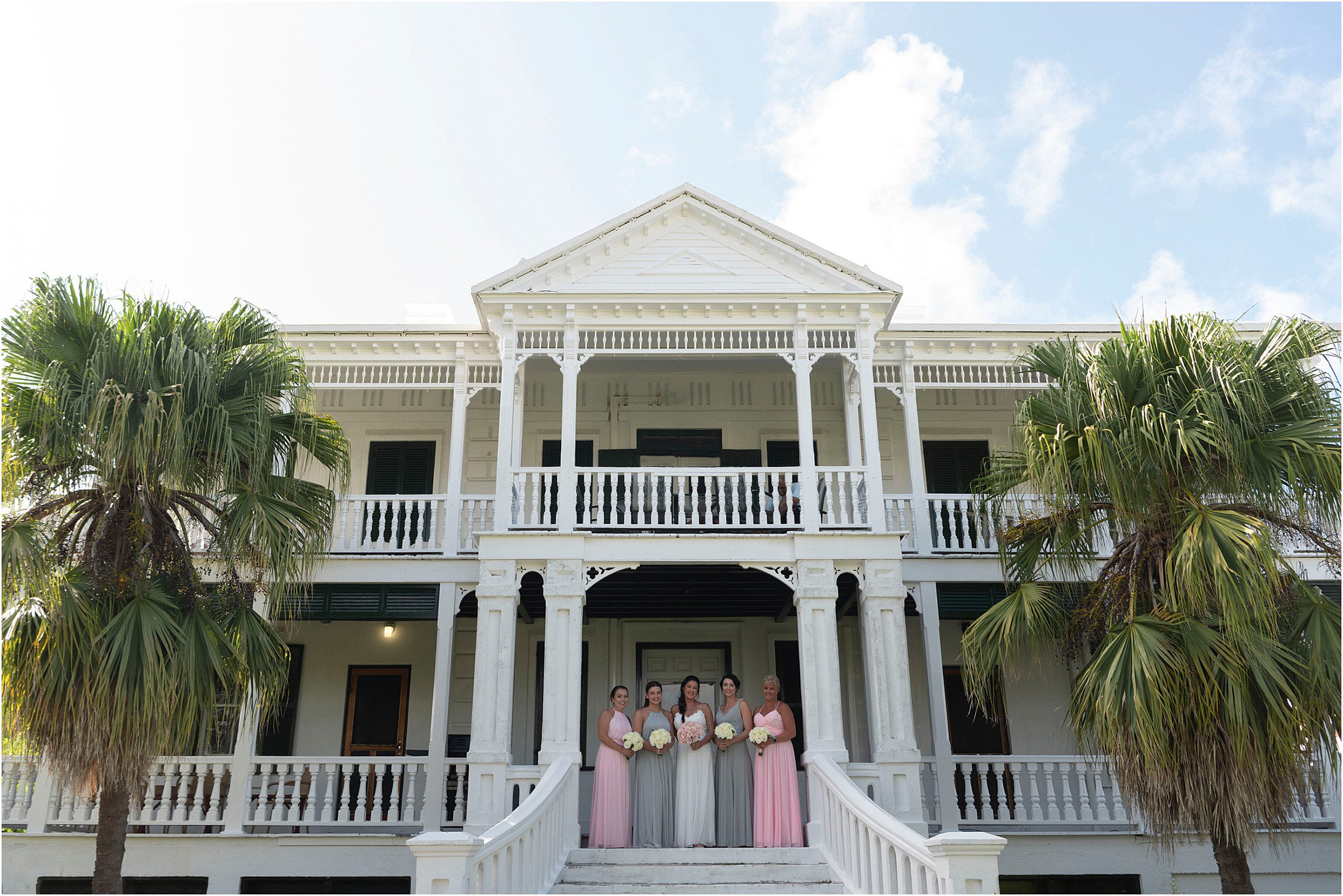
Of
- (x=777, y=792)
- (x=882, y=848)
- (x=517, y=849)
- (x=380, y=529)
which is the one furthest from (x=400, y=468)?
(x=882, y=848)

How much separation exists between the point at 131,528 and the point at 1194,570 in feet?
26.2

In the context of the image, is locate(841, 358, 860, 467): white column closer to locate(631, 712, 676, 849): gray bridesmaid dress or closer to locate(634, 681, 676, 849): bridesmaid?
locate(634, 681, 676, 849): bridesmaid

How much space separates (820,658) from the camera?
32.8 ft

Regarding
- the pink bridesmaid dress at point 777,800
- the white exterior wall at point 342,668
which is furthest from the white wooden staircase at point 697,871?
the white exterior wall at point 342,668

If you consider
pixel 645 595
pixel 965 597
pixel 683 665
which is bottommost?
pixel 683 665

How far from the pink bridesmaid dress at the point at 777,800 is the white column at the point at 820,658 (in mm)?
534

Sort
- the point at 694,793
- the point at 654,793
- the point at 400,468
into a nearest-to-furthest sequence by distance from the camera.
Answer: the point at 694,793 < the point at 654,793 < the point at 400,468

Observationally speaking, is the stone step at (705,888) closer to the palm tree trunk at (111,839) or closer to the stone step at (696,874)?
the stone step at (696,874)

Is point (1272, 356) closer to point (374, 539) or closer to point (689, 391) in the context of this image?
point (689, 391)

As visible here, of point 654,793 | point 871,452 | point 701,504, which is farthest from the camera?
point 701,504

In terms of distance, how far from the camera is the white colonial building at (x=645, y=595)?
32.7ft

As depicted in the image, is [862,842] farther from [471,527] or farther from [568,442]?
[471,527]

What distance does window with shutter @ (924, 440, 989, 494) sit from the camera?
13.9 m

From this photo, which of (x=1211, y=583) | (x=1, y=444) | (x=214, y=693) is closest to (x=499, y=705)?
(x=214, y=693)
